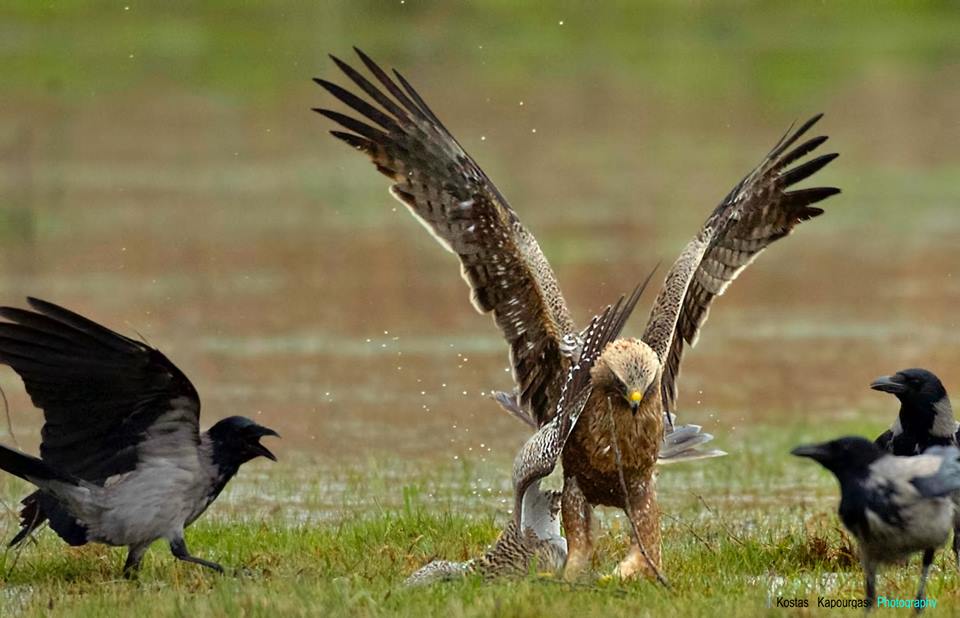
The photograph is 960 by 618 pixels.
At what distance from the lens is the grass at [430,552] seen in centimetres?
729

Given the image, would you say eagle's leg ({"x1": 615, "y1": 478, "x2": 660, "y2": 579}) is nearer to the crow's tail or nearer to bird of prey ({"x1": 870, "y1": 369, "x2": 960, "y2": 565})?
bird of prey ({"x1": 870, "y1": 369, "x2": 960, "y2": 565})

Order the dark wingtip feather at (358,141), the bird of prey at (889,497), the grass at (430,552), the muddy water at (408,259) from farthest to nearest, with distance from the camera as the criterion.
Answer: the muddy water at (408,259) < the dark wingtip feather at (358,141) < the grass at (430,552) < the bird of prey at (889,497)

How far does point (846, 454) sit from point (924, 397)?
4.23ft

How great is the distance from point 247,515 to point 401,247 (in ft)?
32.6

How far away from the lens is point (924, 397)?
828 centimetres

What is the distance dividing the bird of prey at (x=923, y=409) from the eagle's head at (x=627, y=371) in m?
1.04

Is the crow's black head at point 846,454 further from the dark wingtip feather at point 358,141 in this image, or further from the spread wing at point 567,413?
the dark wingtip feather at point 358,141

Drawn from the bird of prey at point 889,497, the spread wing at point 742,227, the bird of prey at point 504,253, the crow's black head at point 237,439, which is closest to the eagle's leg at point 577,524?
the bird of prey at point 504,253

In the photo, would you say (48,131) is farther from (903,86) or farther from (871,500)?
(871,500)

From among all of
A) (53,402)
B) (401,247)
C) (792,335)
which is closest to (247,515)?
(53,402)

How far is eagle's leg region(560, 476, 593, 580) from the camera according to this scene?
27.7 ft

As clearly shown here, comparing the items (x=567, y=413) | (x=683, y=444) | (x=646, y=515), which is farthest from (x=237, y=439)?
(x=683, y=444)

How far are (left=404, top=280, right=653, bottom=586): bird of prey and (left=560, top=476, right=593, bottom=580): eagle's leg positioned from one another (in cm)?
13

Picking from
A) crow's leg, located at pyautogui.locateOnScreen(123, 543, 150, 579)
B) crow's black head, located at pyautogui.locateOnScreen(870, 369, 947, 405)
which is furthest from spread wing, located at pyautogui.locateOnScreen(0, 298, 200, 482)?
crow's black head, located at pyautogui.locateOnScreen(870, 369, 947, 405)
